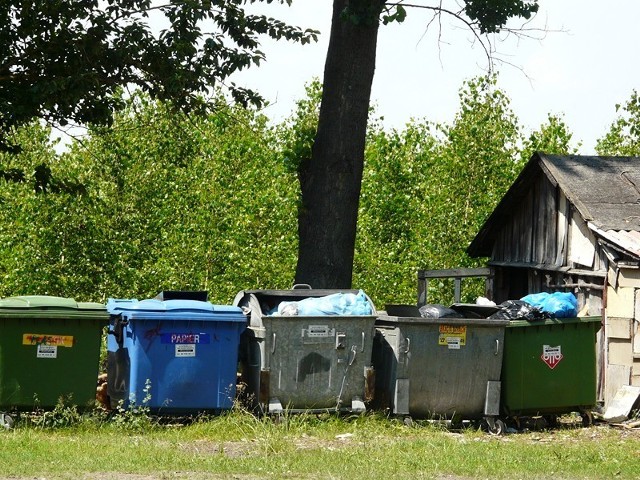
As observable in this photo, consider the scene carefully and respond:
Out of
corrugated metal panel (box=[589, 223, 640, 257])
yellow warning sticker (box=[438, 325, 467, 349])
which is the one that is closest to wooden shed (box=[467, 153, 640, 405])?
corrugated metal panel (box=[589, 223, 640, 257])

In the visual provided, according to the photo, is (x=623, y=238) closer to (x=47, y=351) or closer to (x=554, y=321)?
(x=554, y=321)

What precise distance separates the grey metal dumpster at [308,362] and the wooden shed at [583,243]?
3.58m

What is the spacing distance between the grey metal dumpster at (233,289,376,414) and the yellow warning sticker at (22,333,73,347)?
2006mm

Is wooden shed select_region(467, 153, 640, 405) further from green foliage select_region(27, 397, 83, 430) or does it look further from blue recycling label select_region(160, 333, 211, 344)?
green foliage select_region(27, 397, 83, 430)

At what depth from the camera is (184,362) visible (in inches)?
447

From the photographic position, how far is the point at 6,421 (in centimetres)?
1078

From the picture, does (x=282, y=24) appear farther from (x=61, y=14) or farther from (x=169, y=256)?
(x=169, y=256)

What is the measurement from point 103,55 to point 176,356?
22.5 feet

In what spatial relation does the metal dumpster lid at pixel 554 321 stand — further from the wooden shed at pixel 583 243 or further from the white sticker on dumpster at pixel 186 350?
the white sticker on dumpster at pixel 186 350

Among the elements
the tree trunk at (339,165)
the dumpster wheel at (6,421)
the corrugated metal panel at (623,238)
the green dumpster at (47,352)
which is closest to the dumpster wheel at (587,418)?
the corrugated metal panel at (623,238)

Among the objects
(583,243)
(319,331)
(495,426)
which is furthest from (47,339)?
(583,243)

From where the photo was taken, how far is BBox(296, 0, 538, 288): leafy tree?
1523 cm

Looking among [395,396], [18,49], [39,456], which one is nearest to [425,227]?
[18,49]

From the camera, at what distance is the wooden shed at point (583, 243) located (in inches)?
570
